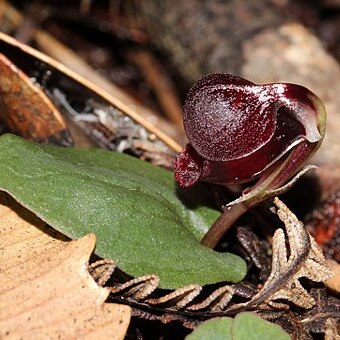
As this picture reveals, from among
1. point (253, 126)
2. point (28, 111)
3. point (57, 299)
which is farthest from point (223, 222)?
point (28, 111)

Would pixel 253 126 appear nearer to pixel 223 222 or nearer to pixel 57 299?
pixel 223 222

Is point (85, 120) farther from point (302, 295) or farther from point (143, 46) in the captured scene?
point (143, 46)

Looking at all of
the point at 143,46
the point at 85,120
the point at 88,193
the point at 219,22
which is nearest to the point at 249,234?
the point at 88,193

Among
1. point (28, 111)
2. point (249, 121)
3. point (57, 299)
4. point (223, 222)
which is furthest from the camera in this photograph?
point (28, 111)

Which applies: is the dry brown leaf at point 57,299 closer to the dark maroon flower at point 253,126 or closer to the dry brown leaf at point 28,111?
the dark maroon flower at point 253,126

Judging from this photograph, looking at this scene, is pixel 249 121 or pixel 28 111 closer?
pixel 249 121

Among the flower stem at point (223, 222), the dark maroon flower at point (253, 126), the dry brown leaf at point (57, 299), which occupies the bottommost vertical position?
the dry brown leaf at point (57, 299)

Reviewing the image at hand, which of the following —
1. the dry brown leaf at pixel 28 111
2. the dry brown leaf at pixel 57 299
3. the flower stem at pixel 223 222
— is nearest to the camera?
the dry brown leaf at pixel 57 299

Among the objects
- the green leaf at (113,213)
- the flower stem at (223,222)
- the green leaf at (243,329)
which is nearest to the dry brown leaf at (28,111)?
the green leaf at (113,213)
